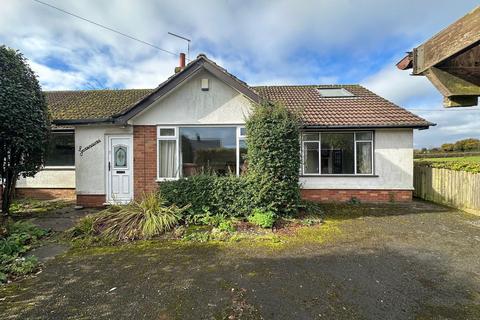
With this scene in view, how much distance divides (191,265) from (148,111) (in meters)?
6.18

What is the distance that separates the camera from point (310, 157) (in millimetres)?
10008

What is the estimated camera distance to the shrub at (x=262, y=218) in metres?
6.46

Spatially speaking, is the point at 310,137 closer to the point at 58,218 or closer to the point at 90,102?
the point at 58,218

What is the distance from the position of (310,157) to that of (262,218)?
4393mm

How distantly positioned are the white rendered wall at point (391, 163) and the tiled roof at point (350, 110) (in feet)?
1.52

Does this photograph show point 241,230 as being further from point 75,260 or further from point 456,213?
point 456,213

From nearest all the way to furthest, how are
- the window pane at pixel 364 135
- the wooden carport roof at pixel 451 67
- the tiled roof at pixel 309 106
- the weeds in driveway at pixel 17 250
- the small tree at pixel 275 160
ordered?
the wooden carport roof at pixel 451 67 < the weeds in driveway at pixel 17 250 < the small tree at pixel 275 160 < the tiled roof at pixel 309 106 < the window pane at pixel 364 135

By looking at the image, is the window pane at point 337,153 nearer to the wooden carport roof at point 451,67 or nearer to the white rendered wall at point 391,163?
the white rendered wall at point 391,163

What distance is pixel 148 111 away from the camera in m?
8.99

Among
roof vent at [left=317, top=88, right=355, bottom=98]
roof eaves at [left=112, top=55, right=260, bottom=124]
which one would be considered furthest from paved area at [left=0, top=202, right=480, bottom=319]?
roof vent at [left=317, top=88, right=355, bottom=98]

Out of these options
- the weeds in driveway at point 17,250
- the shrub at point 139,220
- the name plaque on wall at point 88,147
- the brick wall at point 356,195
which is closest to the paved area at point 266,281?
the weeds in driveway at point 17,250

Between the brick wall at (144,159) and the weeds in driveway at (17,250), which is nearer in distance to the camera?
the weeds in driveway at (17,250)

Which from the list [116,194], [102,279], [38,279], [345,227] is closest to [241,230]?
[345,227]

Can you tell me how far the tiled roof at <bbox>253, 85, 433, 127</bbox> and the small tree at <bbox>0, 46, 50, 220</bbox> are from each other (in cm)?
834
